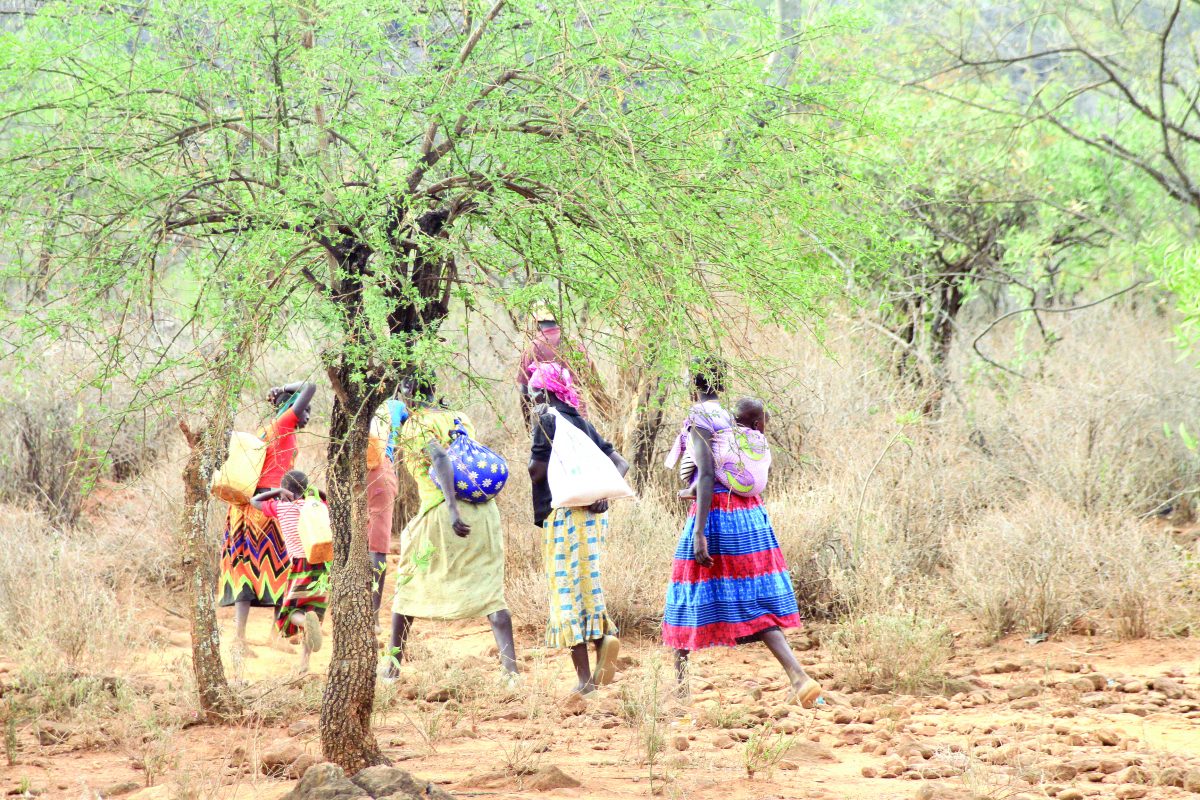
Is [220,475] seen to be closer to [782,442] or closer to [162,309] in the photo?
[162,309]

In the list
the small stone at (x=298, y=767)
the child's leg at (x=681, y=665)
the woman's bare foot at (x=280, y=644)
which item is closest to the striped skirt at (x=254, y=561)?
the woman's bare foot at (x=280, y=644)

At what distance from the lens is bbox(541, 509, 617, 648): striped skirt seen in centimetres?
598

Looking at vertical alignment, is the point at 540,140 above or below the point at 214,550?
above

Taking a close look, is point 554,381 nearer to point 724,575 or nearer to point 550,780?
point 724,575

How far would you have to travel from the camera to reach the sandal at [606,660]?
239 inches

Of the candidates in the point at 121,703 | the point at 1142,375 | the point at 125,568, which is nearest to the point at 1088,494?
the point at 1142,375

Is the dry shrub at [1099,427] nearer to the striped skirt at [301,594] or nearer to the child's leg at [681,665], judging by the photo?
the child's leg at [681,665]

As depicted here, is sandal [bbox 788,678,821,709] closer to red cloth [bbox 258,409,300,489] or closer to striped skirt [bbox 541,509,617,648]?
striped skirt [bbox 541,509,617,648]

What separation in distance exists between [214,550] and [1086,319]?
1077cm

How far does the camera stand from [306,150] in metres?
3.81

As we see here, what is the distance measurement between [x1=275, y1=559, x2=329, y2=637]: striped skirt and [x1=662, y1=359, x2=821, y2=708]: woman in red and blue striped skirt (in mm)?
2276

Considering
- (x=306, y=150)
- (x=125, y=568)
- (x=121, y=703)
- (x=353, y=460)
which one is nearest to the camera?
(x=306, y=150)

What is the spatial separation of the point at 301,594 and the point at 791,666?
10.1ft

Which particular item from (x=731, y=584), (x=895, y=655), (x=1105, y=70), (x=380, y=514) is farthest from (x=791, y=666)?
(x=1105, y=70)
